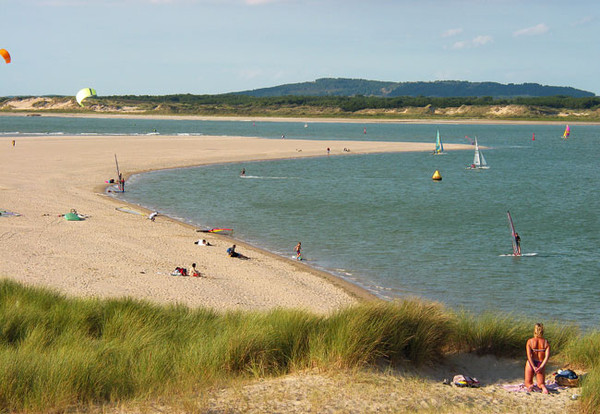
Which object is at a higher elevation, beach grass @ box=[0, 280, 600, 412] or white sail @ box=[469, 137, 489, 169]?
beach grass @ box=[0, 280, 600, 412]

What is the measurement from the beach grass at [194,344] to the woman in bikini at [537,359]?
615 millimetres

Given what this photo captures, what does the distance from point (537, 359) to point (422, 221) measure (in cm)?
1888

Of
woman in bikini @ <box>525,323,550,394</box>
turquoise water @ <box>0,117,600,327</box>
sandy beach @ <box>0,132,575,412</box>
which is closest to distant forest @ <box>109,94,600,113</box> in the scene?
turquoise water @ <box>0,117,600,327</box>

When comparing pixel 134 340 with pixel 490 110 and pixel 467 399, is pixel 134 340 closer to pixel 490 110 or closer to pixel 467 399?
pixel 467 399

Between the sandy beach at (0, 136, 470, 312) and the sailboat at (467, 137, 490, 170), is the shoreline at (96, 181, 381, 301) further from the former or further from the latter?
the sailboat at (467, 137, 490, 170)

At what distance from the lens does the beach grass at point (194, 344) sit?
727 cm

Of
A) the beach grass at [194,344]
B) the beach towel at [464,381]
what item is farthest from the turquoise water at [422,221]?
the beach towel at [464,381]

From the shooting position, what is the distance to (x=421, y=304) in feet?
31.3

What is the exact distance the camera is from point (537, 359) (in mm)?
8391

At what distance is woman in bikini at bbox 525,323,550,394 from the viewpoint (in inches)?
327

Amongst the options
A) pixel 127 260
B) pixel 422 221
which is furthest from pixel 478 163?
pixel 127 260

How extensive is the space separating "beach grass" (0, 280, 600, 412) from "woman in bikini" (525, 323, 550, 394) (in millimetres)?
615

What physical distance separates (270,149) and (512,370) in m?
55.4

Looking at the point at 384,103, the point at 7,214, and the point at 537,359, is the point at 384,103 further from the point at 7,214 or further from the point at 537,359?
the point at 537,359
